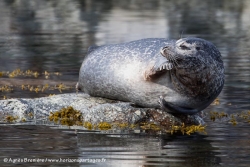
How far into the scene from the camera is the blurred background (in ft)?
51.4

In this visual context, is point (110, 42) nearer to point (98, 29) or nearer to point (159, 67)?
point (98, 29)

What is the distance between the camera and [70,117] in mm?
10297

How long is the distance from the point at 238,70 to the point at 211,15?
44.1ft

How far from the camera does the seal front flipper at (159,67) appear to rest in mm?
9711

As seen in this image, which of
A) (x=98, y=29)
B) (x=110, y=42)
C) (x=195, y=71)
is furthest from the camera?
(x=98, y=29)

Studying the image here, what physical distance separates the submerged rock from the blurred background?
992 mm

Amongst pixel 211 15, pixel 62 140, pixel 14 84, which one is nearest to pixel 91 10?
pixel 211 15

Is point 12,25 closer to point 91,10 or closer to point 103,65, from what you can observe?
point 91,10

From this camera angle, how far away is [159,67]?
988cm

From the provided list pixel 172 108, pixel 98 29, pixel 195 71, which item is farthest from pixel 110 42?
pixel 195 71

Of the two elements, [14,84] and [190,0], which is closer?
[14,84]

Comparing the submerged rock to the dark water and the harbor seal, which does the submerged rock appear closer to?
the harbor seal

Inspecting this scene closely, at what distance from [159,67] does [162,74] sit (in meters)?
0.19

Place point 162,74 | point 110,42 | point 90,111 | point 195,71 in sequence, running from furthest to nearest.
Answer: point 110,42 < point 90,111 < point 162,74 < point 195,71
